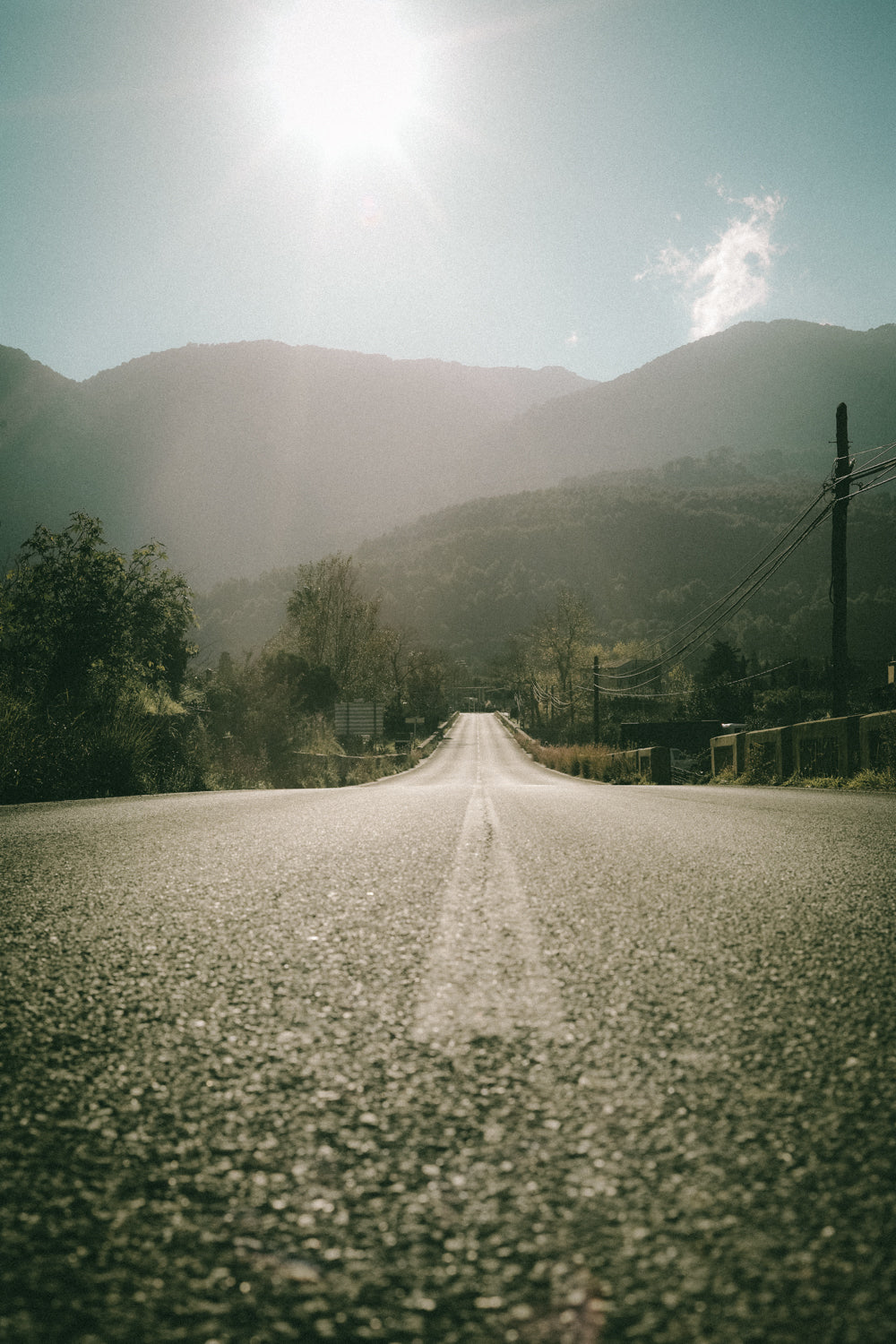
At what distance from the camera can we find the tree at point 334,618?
54.3 meters

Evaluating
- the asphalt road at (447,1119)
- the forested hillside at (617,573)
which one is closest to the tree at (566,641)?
the forested hillside at (617,573)

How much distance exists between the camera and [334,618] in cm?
5509

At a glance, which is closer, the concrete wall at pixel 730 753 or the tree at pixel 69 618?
the tree at pixel 69 618

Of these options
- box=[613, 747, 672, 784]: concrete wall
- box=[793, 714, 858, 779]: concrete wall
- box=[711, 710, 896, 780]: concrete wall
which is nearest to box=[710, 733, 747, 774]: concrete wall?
box=[711, 710, 896, 780]: concrete wall

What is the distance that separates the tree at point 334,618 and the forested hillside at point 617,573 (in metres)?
43.2

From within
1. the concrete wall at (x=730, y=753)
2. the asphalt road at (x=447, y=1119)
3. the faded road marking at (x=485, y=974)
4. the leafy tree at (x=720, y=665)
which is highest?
the leafy tree at (x=720, y=665)

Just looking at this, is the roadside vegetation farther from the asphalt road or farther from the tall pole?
the tall pole

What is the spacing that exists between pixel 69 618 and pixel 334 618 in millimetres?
39008

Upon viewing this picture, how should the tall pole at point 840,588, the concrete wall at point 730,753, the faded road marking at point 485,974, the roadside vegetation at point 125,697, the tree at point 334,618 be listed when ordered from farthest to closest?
the tree at point 334,618
the concrete wall at point 730,753
the tall pole at point 840,588
the roadside vegetation at point 125,697
the faded road marking at point 485,974

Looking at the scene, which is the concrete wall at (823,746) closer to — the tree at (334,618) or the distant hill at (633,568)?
the tree at (334,618)

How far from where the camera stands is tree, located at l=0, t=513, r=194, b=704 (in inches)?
571

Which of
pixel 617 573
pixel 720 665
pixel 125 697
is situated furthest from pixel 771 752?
pixel 617 573

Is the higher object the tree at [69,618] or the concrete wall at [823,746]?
the tree at [69,618]

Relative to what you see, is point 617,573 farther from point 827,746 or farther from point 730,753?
point 827,746
